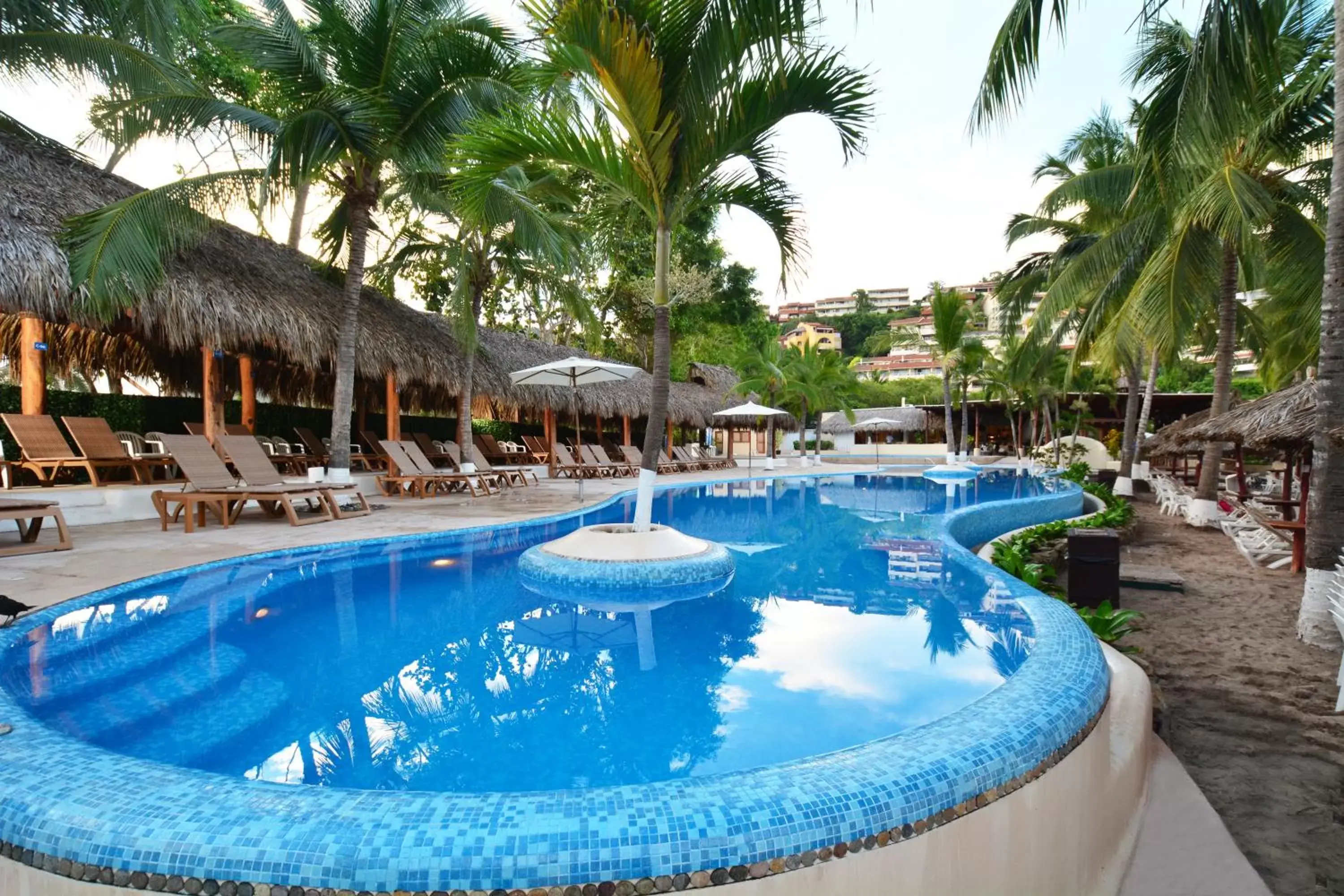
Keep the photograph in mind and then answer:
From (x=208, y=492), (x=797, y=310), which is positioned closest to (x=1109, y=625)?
(x=208, y=492)

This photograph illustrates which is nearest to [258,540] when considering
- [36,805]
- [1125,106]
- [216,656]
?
[216,656]

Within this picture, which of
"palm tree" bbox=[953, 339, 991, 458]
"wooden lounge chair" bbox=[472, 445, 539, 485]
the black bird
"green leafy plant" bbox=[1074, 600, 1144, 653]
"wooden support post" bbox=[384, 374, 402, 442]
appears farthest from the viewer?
"palm tree" bbox=[953, 339, 991, 458]

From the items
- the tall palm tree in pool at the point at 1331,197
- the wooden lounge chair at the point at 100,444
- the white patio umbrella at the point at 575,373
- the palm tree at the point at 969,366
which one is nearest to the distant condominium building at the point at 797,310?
the palm tree at the point at 969,366

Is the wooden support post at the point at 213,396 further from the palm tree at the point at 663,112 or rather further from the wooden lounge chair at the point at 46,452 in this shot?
the palm tree at the point at 663,112

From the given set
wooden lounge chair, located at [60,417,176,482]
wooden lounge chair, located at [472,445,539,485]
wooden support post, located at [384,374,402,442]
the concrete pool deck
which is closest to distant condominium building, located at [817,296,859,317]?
wooden lounge chair, located at [472,445,539,485]

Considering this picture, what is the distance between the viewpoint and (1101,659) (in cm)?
292

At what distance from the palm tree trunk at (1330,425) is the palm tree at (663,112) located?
10.5 ft

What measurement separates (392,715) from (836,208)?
6.04 meters

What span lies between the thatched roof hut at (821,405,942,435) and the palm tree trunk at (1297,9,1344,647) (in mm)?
30989

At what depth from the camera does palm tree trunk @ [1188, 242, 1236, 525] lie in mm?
9883

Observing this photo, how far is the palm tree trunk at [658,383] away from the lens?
5.54 meters

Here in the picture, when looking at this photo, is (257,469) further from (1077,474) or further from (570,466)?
(1077,474)

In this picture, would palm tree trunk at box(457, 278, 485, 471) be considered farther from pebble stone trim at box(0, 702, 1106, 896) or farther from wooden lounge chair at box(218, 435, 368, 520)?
pebble stone trim at box(0, 702, 1106, 896)

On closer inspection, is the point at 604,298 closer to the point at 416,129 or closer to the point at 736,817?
the point at 416,129
